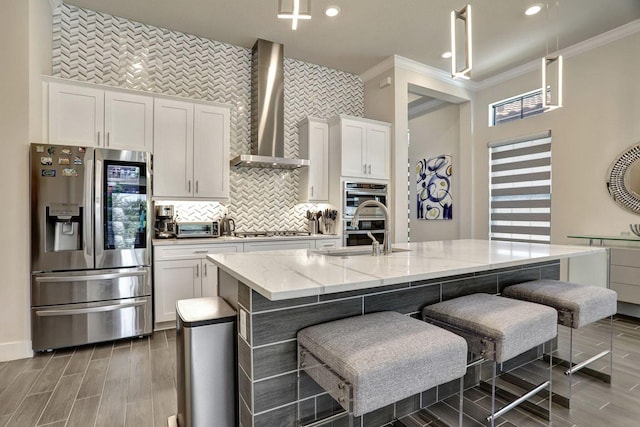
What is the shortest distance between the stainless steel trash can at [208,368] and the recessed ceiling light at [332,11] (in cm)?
325

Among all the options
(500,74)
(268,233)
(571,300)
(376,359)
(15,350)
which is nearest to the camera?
(376,359)

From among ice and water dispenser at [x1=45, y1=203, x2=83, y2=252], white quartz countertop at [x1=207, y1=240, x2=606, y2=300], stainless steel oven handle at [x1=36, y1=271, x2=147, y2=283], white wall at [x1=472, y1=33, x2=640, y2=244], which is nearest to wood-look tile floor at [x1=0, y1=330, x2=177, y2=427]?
stainless steel oven handle at [x1=36, y1=271, x2=147, y2=283]

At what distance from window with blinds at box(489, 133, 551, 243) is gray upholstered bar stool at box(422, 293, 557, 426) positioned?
11.3 feet

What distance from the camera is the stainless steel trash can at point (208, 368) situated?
1.56 metres

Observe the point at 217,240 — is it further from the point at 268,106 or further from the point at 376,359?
the point at 376,359

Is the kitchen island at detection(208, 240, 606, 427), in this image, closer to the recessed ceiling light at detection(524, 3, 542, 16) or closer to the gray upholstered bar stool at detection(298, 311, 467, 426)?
the gray upholstered bar stool at detection(298, 311, 467, 426)

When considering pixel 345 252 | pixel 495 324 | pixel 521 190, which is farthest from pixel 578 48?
pixel 495 324

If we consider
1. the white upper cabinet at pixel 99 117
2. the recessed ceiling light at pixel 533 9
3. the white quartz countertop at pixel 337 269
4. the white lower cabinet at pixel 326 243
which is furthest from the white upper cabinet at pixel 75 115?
the recessed ceiling light at pixel 533 9

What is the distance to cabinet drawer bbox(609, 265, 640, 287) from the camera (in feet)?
11.2

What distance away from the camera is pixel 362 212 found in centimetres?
454

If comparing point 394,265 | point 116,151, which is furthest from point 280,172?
point 394,265

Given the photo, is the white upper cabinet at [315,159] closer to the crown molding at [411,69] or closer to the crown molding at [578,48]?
the crown molding at [411,69]

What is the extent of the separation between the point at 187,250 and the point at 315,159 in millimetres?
2033

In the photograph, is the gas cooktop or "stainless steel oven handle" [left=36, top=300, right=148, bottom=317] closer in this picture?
"stainless steel oven handle" [left=36, top=300, right=148, bottom=317]
